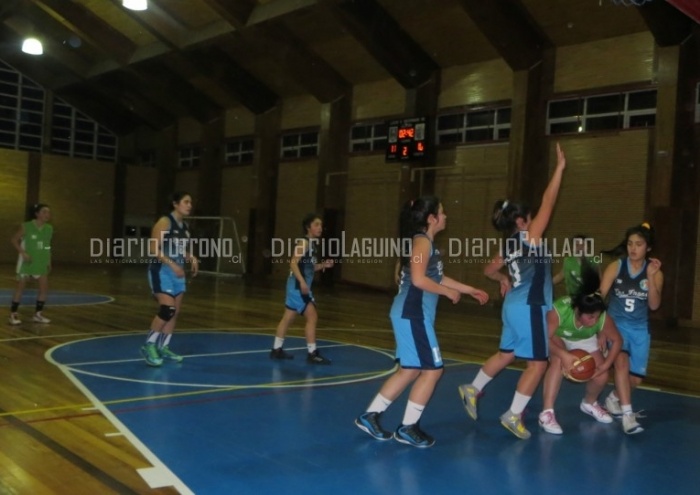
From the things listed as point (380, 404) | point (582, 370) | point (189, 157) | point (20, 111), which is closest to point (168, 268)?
point (380, 404)

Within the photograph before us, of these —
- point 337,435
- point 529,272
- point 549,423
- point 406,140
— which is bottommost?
point 337,435

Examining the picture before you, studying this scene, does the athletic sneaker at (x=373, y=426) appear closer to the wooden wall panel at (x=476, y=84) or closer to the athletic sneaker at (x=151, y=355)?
the athletic sneaker at (x=151, y=355)

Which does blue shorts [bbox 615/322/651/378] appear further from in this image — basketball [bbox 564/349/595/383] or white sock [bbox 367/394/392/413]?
white sock [bbox 367/394/392/413]

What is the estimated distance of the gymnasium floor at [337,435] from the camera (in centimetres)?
401

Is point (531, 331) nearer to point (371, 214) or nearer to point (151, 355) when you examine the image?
point (151, 355)

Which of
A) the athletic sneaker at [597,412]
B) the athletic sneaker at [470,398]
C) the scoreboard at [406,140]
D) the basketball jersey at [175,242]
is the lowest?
the athletic sneaker at [597,412]

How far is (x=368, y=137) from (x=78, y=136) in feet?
47.2

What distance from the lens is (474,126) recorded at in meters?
17.6

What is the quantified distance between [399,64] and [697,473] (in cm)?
1499

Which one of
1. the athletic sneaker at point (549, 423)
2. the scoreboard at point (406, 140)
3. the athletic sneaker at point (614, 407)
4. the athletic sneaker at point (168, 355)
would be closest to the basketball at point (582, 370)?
the athletic sneaker at point (549, 423)

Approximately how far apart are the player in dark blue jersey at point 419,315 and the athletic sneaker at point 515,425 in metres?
0.62

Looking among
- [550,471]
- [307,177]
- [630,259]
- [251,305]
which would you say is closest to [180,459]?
[550,471]

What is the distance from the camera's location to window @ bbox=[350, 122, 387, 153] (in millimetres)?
20047

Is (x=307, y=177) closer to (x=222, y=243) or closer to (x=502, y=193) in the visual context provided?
(x=222, y=243)
